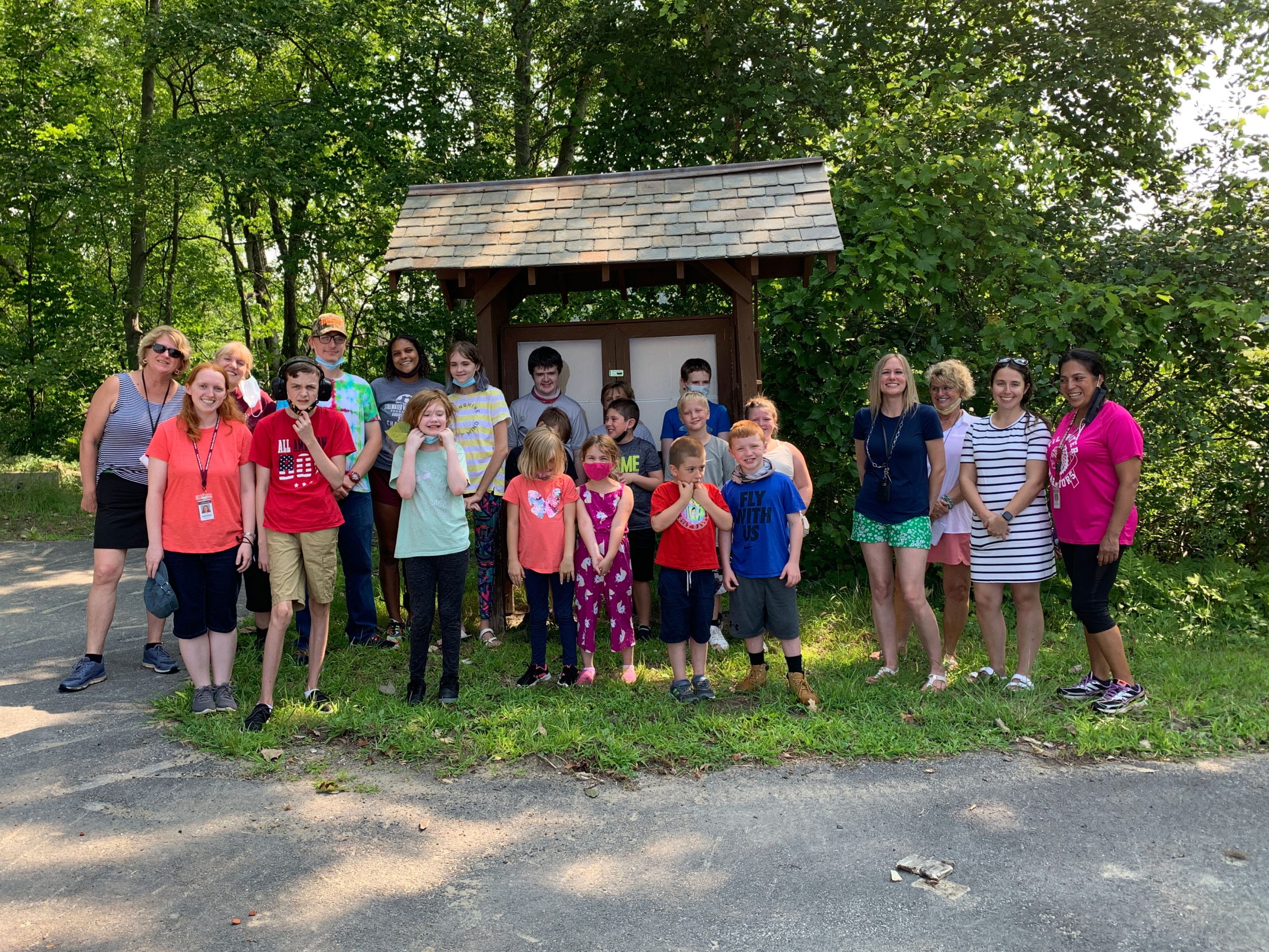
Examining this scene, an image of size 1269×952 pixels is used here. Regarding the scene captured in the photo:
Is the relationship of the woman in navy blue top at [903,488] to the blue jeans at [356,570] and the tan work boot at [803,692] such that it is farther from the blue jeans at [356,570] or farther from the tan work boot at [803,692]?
the blue jeans at [356,570]

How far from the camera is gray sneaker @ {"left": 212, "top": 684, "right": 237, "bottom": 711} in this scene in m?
4.88

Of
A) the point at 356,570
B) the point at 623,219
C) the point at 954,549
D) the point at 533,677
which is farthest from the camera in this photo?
the point at 623,219

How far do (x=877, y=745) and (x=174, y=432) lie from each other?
4.02m

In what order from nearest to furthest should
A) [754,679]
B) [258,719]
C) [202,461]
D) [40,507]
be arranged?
[258,719]
[202,461]
[754,679]
[40,507]

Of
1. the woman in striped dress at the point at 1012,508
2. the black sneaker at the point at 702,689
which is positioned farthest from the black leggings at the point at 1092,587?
the black sneaker at the point at 702,689

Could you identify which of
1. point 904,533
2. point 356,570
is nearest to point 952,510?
point 904,533

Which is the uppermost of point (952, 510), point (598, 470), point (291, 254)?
point (291, 254)

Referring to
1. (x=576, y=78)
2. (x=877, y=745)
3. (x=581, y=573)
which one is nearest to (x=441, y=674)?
(x=581, y=573)

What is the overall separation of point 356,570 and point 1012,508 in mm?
4288

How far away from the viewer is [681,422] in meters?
6.34

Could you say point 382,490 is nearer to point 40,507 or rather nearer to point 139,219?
point 40,507

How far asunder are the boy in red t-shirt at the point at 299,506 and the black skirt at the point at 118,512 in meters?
0.93

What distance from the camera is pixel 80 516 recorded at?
42.4ft

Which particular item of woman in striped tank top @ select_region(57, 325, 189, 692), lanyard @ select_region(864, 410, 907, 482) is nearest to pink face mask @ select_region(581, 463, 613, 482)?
lanyard @ select_region(864, 410, 907, 482)
